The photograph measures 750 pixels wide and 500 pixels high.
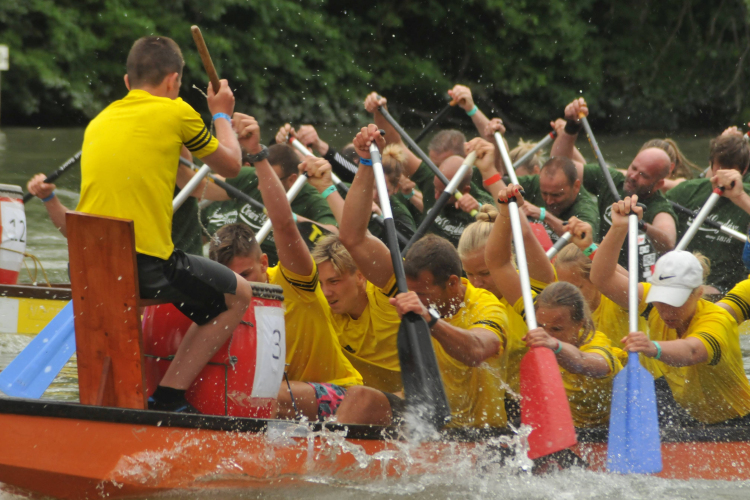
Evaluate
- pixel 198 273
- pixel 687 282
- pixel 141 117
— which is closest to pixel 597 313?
pixel 687 282

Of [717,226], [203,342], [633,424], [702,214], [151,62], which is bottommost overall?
[633,424]

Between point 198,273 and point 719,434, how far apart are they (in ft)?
6.23

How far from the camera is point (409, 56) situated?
54.2ft

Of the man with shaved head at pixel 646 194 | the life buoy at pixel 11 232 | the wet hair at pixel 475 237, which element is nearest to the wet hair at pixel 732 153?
the man with shaved head at pixel 646 194

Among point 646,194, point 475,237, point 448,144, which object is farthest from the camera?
point 448,144

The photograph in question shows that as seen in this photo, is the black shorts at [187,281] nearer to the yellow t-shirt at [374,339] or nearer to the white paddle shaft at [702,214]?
the yellow t-shirt at [374,339]

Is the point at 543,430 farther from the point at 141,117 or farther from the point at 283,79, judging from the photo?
the point at 283,79

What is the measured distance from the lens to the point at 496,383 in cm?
314

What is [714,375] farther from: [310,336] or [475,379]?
[310,336]

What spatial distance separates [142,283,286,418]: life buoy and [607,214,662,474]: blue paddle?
1.18 m

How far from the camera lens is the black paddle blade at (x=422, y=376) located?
2885mm

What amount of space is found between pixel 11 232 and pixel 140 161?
2492mm

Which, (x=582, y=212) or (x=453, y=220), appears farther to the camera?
(x=453, y=220)

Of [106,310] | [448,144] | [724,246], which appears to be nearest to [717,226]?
[724,246]
